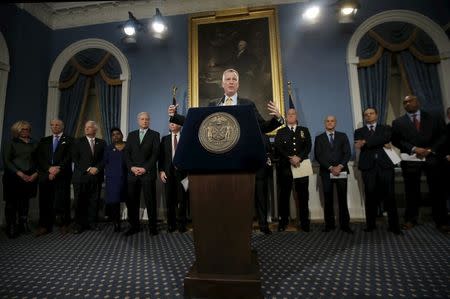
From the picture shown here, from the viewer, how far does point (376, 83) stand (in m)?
4.90

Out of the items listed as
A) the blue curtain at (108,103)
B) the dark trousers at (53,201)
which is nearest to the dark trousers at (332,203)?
the dark trousers at (53,201)

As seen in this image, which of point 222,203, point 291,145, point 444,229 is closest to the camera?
point 222,203

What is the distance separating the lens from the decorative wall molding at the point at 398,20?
4.72 metres

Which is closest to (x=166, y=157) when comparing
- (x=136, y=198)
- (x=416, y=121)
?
(x=136, y=198)

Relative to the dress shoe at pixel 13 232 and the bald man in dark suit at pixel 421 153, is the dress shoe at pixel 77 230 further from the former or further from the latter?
the bald man in dark suit at pixel 421 153

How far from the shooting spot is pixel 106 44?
5742mm

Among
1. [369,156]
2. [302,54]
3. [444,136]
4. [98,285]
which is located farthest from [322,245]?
[302,54]

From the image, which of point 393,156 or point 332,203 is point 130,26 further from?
point 393,156

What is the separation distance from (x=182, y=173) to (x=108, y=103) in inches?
130

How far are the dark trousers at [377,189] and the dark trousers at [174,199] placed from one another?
98.4 inches

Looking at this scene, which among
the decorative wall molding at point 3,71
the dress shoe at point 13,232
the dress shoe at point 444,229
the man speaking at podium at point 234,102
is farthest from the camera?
the decorative wall molding at point 3,71

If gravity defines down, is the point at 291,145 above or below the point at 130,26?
below

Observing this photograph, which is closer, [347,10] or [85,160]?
[85,160]

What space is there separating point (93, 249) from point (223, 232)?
6.29ft
